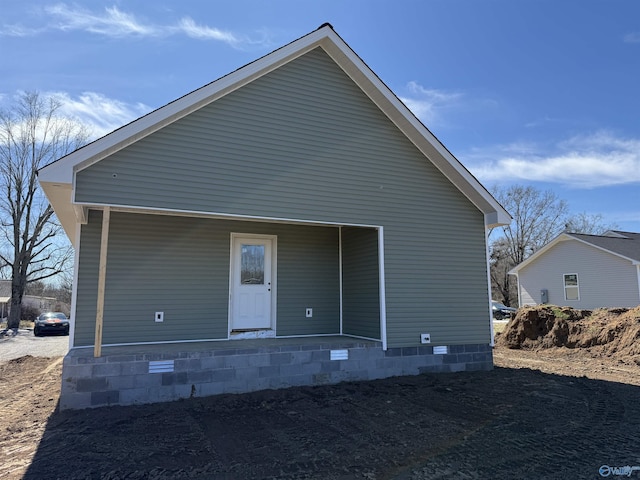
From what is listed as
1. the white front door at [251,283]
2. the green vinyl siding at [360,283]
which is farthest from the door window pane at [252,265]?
the green vinyl siding at [360,283]

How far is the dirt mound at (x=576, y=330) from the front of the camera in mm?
10594

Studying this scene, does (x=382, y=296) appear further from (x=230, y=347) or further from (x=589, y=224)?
(x=589, y=224)

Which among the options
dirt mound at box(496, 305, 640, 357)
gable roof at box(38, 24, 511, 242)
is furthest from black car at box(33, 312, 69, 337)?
dirt mound at box(496, 305, 640, 357)

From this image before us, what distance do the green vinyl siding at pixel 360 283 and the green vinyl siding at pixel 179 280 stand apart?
0.40 meters

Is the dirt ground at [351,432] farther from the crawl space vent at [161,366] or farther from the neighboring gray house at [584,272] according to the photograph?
the neighboring gray house at [584,272]

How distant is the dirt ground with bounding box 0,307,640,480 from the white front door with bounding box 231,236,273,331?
77.9 inches

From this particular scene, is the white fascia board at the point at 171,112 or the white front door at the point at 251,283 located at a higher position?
the white fascia board at the point at 171,112

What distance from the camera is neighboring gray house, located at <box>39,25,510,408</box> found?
5949 mm

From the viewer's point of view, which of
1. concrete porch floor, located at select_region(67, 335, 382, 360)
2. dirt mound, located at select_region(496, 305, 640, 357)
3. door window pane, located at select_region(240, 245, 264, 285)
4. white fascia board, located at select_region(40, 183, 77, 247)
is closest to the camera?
white fascia board, located at select_region(40, 183, 77, 247)

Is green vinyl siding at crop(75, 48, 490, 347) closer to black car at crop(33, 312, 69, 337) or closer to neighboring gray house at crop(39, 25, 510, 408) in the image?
neighboring gray house at crop(39, 25, 510, 408)

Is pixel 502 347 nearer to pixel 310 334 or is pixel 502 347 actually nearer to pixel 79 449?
pixel 310 334

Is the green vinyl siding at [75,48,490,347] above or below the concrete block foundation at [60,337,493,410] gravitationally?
above

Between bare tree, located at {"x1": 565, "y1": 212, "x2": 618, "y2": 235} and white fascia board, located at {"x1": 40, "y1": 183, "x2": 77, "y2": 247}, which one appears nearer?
white fascia board, located at {"x1": 40, "y1": 183, "x2": 77, "y2": 247}

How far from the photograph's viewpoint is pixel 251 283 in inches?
320
